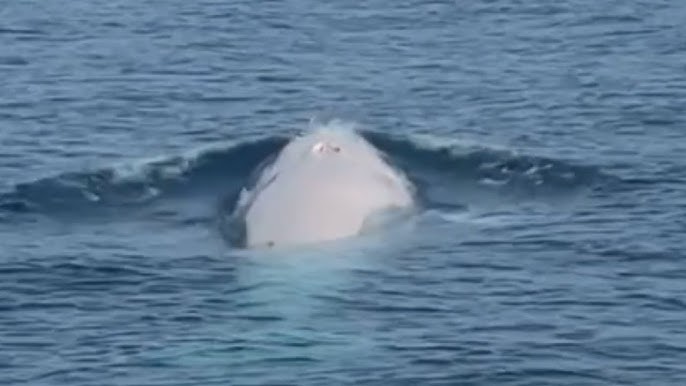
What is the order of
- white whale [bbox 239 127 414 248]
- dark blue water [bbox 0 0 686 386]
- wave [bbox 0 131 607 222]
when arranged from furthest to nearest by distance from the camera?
wave [bbox 0 131 607 222], white whale [bbox 239 127 414 248], dark blue water [bbox 0 0 686 386]

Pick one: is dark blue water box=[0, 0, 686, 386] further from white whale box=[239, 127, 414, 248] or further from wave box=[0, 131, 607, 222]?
white whale box=[239, 127, 414, 248]

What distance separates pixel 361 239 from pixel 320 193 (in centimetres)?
275

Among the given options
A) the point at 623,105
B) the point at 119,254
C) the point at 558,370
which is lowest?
the point at 558,370

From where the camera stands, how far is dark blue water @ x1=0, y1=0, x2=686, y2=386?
58250 millimetres

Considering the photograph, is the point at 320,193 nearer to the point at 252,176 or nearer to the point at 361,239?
the point at 361,239

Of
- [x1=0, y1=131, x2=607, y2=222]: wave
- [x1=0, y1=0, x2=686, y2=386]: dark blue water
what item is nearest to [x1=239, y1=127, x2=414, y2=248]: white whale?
[x1=0, y1=0, x2=686, y2=386]: dark blue water

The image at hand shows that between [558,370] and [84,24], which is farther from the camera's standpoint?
[84,24]

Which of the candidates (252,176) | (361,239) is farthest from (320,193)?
(252,176)

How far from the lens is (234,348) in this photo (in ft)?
191

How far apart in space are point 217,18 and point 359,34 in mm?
6281

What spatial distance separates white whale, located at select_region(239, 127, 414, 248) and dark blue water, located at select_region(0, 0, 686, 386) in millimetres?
925

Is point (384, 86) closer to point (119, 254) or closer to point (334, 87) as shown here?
point (334, 87)

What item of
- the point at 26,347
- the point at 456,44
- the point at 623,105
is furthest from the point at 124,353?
the point at 456,44

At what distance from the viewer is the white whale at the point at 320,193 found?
67375 mm
